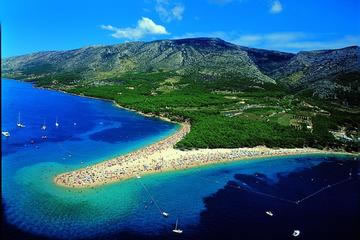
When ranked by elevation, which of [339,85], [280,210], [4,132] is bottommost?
[280,210]

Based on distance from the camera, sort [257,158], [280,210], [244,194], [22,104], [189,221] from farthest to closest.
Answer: [22,104] → [257,158] → [244,194] → [280,210] → [189,221]

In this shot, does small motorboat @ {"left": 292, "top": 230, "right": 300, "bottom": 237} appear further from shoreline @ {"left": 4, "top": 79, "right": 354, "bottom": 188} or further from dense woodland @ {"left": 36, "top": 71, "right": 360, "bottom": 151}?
dense woodland @ {"left": 36, "top": 71, "right": 360, "bottom": 151}

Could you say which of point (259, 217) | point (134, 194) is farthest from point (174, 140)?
point (259, 217)

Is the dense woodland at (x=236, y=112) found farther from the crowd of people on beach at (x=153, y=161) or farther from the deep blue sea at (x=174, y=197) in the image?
the deep blue sea at (x=174, y=197)

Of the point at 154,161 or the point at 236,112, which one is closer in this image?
the point at 154,161

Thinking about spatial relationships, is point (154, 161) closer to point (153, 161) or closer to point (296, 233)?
point (153, 161)

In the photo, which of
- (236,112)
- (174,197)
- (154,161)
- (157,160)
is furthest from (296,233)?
(236,112)

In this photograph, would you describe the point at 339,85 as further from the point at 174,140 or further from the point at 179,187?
the point at 179,187
